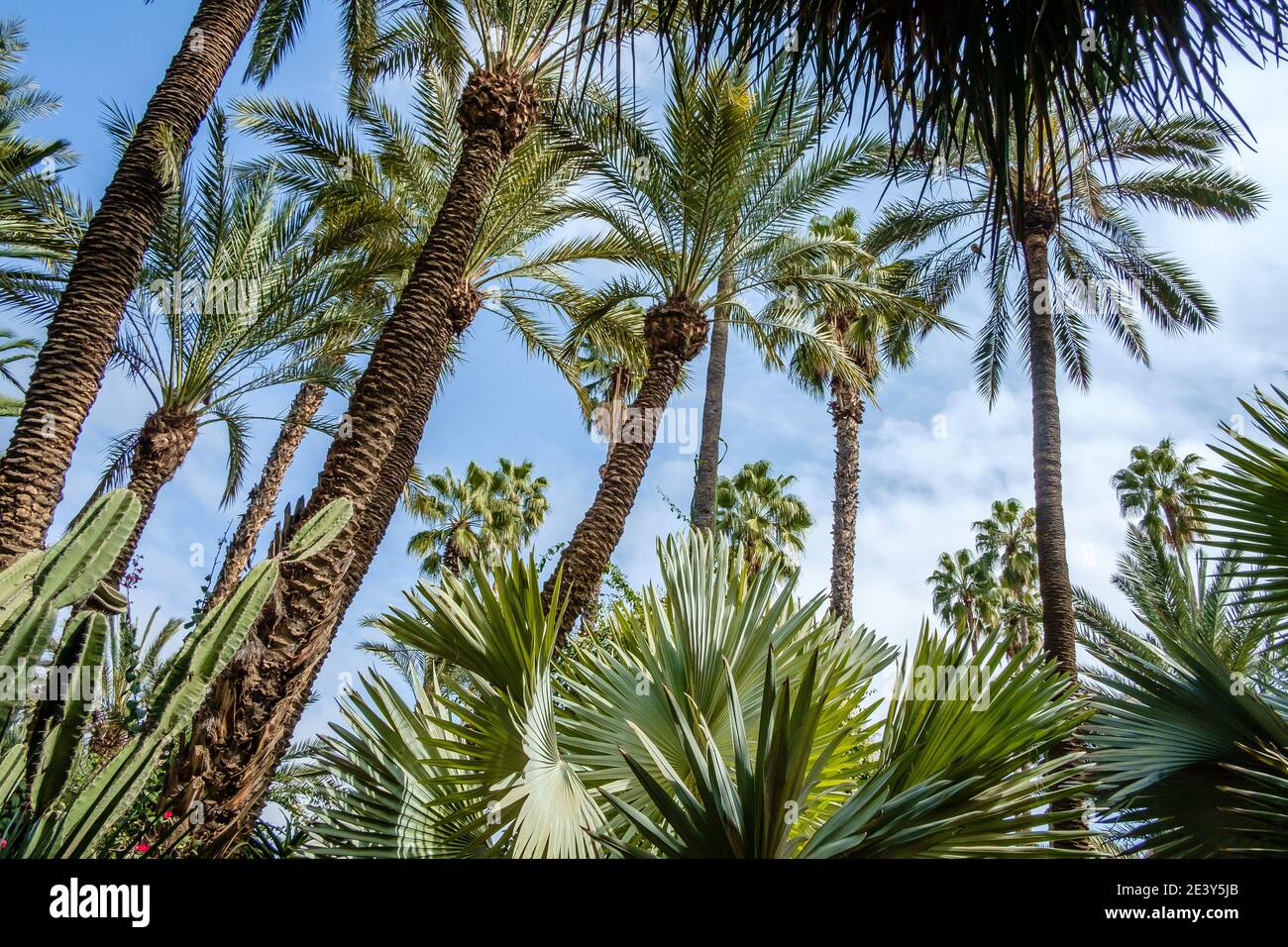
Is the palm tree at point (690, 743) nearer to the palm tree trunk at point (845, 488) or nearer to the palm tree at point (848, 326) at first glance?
the palm tree at point (848, 326)

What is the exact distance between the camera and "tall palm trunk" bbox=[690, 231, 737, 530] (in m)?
12.1

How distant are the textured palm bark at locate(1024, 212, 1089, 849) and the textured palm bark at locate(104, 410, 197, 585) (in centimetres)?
1044

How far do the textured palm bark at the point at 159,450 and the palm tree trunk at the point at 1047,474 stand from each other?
1026 cm

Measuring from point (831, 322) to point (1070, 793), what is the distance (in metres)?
15.5

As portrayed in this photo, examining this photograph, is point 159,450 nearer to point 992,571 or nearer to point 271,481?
point 271,481

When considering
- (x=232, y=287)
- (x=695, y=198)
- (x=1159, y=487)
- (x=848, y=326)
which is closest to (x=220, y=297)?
(x=232, y=287)

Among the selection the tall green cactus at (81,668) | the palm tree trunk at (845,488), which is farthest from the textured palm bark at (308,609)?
the palm tree trunk at (845,488)

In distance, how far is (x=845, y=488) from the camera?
1656cm

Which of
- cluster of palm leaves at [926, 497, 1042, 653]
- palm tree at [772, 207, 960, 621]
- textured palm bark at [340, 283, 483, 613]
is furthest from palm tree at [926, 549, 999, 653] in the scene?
textured palm bark at [340, 283, 483, 613]

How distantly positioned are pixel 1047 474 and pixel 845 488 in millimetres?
5692

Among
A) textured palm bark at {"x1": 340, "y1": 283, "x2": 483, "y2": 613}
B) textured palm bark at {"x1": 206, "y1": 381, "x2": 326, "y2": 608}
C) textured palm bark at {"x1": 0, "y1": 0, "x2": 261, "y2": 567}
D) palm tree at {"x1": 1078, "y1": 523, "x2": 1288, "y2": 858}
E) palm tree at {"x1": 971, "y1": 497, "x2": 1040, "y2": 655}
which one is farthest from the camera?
palm tree at {"x1": 971, "y1": 497, "x2": 1040, "y2": 655}

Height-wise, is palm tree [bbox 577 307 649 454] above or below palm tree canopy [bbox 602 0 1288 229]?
above

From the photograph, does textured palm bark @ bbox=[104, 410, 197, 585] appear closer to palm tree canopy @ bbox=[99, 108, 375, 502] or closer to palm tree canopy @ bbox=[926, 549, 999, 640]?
palm tree canopy @ bbox=[99, 108, 375, 502]
